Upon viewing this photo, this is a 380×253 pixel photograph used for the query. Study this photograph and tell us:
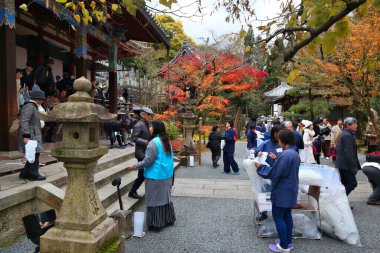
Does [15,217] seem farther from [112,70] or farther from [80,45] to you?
[112,70]

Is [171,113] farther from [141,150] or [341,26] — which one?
[341,26]

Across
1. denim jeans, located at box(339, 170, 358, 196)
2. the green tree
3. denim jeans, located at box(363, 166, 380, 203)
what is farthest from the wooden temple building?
the green tree

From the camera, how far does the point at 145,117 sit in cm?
675

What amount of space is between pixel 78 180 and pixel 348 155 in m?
5.01

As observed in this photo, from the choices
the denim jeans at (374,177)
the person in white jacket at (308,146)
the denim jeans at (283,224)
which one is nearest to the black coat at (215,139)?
the person in white jacket at (308,146)

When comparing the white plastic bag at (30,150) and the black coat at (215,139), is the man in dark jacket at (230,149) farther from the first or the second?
the white plastic bag at (30,150)

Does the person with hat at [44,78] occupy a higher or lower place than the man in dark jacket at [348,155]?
higher

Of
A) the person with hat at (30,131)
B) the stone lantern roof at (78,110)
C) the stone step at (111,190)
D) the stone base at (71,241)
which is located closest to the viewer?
the stone base at (71,241)

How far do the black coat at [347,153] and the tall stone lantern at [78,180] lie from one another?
4.74 m

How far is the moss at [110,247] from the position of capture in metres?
3.32

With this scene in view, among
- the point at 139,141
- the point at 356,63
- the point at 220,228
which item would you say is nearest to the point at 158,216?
the point at 220,228

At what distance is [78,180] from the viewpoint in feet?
10.9

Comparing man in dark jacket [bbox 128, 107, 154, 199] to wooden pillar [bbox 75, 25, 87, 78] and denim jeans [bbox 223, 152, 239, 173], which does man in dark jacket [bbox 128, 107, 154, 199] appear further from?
denim jeans [bbox 223, 152, 239, 173]

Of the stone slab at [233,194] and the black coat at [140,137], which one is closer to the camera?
the black coat at [140,137]
